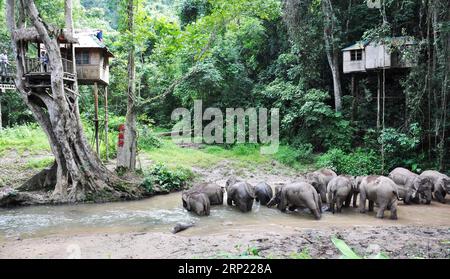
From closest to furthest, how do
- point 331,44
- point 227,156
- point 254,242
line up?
1. point 254,242
2. point 227,156
3. point 331,44

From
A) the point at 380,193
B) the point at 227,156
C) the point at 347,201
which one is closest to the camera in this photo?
the point at 380,193

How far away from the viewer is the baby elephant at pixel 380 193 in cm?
1065

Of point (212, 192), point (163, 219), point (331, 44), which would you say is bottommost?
point (163, 219)

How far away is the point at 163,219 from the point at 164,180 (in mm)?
5031

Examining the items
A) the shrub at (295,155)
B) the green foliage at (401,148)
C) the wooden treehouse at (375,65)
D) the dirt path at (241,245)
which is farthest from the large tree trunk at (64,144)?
the wooden treehouse at (375,65)

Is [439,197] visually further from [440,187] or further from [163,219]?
[163,219]

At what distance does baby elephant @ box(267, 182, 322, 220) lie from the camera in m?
10.8

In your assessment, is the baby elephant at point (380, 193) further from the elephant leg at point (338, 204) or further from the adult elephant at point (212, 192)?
the adult elephant at point (212, 192)

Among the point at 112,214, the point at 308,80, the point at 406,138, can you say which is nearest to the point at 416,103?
the point at 406,138

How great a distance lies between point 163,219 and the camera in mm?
10875

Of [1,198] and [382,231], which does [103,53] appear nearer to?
[1,198]

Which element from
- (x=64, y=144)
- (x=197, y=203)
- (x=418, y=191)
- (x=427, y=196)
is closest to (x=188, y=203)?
(x=197, y=203)

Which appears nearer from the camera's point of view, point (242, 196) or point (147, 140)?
point (242, 196)

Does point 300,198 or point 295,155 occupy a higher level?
point 295,155
